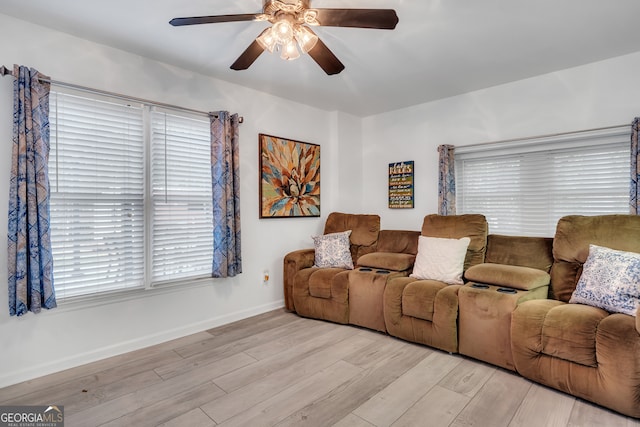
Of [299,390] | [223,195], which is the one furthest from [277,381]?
[223,195]

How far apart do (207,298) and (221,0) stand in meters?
2.58

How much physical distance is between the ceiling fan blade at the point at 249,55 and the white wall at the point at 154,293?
116 cm

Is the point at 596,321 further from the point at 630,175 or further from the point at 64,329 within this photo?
the point at 64,329

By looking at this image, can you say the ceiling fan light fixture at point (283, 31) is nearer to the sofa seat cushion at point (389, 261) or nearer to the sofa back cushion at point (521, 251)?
the sofa seat cushion at point (389, 261)

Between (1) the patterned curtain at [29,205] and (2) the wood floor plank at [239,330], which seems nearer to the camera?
(1) the patterned curtain at [29,205]

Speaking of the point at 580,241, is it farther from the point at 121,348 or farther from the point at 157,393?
the point at 121,348

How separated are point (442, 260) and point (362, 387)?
1.36 metres

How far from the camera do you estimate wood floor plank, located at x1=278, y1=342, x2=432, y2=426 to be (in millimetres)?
1883

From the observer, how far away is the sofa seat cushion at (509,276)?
2.50m

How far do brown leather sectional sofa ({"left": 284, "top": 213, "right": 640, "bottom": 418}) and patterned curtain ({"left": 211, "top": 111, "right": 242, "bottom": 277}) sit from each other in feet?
2.53

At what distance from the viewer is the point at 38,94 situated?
2.32 metres

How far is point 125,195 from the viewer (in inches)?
110

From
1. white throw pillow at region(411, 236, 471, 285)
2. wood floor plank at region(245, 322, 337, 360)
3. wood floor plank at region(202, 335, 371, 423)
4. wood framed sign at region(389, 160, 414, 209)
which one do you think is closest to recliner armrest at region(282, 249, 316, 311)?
wood floor plank at region(245, 322, 337, 360)

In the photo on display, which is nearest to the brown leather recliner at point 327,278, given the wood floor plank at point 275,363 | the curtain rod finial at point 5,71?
the wood floor plank at point 275,363
